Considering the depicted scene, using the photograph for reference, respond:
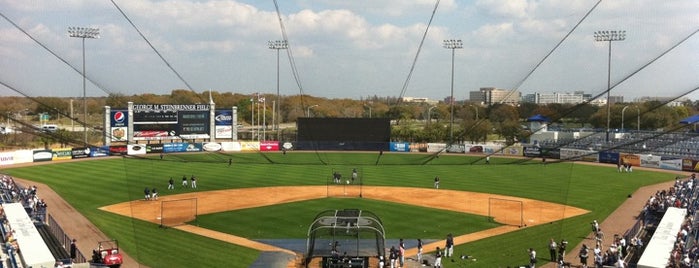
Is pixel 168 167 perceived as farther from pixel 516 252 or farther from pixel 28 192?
pixel 516 252

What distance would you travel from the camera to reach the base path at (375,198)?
2645 cm

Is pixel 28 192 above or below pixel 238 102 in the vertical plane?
below

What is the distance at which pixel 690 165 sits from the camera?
165 feet

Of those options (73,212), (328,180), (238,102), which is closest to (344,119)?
(328,180)

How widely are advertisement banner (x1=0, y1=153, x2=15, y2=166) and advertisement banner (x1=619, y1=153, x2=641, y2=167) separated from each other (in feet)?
201

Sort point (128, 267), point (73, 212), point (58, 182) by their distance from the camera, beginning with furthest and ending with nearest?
point (58, 182)
point (73, 212)
point (128, 267)

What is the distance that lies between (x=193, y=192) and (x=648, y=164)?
44.3 meters

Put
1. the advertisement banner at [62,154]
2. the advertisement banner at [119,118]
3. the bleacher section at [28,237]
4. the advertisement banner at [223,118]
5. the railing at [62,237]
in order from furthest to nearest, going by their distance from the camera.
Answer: the advertisement banner at [223,118], the advertisement banner at [119,118], the advertisement banner at [62,154], the railing at [62,237], the bleacher section at [28,237]

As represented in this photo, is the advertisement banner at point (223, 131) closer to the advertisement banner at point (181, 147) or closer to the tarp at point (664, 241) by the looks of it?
the advertisement banner at point (181, 147)

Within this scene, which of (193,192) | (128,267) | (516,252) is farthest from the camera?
(193,192)

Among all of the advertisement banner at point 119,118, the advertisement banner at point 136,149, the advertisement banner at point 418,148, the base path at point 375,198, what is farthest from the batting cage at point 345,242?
the advertisement banner at point 418,148

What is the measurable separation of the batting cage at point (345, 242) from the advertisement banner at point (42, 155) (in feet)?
143

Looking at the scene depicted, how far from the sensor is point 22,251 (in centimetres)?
1855

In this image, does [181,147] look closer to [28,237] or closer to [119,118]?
[119,118]
